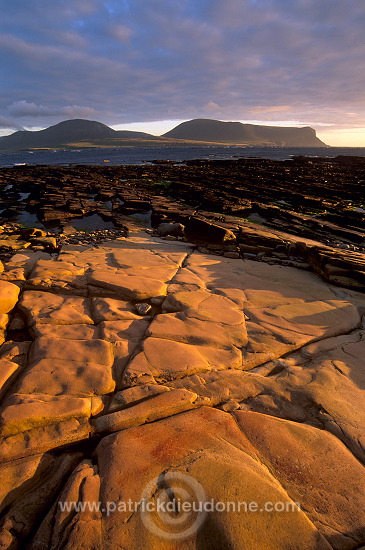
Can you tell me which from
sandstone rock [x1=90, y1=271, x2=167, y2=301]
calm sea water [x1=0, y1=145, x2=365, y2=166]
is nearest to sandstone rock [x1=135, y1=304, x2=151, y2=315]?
sandstone rock [x1=90, y1=271, x2=167, y2=301]

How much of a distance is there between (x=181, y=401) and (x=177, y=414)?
0.15m

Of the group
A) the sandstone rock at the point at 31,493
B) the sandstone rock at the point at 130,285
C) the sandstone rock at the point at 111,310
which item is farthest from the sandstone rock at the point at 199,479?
the sandstone rock at the point at 130,285

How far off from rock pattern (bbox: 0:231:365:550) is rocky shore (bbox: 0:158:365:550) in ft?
0.04

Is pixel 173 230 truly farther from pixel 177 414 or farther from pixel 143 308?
pixel 177 414

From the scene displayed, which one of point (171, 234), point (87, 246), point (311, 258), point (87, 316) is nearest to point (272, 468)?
point (87, 316)

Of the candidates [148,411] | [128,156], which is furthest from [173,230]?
[128,156]

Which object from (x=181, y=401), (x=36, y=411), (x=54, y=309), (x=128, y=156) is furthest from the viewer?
(x=128, y=156)

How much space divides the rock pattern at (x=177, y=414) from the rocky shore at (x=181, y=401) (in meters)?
0.01

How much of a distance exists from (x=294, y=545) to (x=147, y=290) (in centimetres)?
374

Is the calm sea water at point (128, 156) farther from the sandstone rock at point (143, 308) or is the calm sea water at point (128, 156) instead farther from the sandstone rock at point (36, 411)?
the sandstone rock at point (36, 411)

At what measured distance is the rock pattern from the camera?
187 cm

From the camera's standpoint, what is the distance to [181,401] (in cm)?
283

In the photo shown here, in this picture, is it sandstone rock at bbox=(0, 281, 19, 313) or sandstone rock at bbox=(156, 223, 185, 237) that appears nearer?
sandstone rock at bbox=(0, 281, 19, 313)

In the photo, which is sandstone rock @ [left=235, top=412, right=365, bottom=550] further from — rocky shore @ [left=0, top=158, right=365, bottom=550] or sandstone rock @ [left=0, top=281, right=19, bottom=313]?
sandstone rock @ [left=0, top=281, right=19, bottom=313]
